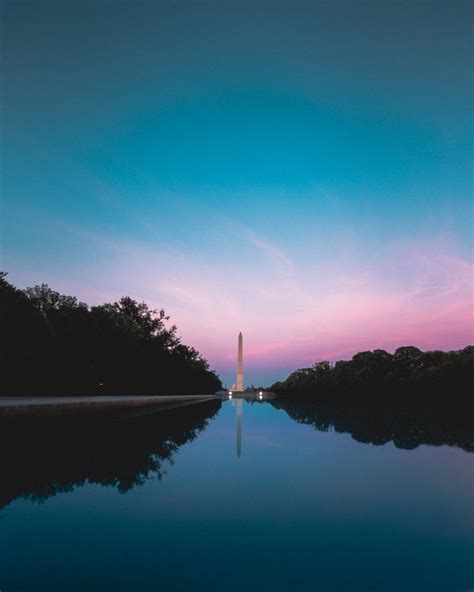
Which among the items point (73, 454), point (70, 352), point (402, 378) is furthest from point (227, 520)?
point (402, 378)

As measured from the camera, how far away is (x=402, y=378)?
58.0 metres

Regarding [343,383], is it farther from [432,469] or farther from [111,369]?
[432,469]

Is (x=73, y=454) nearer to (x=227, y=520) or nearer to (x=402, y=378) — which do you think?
(x=227, y=520)

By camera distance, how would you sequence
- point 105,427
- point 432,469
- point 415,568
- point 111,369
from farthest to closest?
point 111,369 < point 105,427 < point 432,469 < point 415,568

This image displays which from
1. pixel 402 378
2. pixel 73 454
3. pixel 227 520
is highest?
pixel 402 378

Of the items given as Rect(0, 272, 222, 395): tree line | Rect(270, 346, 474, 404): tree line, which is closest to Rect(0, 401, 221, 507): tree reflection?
Rect(0, 272, 222, 395): tree line

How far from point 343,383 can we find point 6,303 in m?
61.7

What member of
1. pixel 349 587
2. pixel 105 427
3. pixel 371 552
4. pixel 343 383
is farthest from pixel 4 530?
pixel 343 383

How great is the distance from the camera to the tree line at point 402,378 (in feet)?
142

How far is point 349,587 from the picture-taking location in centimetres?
438

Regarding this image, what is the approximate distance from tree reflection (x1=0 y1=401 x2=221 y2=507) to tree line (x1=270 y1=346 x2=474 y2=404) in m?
35.8

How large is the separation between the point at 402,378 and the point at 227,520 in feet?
188

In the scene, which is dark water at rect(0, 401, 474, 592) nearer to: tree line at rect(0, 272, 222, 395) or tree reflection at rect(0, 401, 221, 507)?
tree reflection at rect(0, 401, 221, 507)

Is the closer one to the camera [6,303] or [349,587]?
[349,587]
